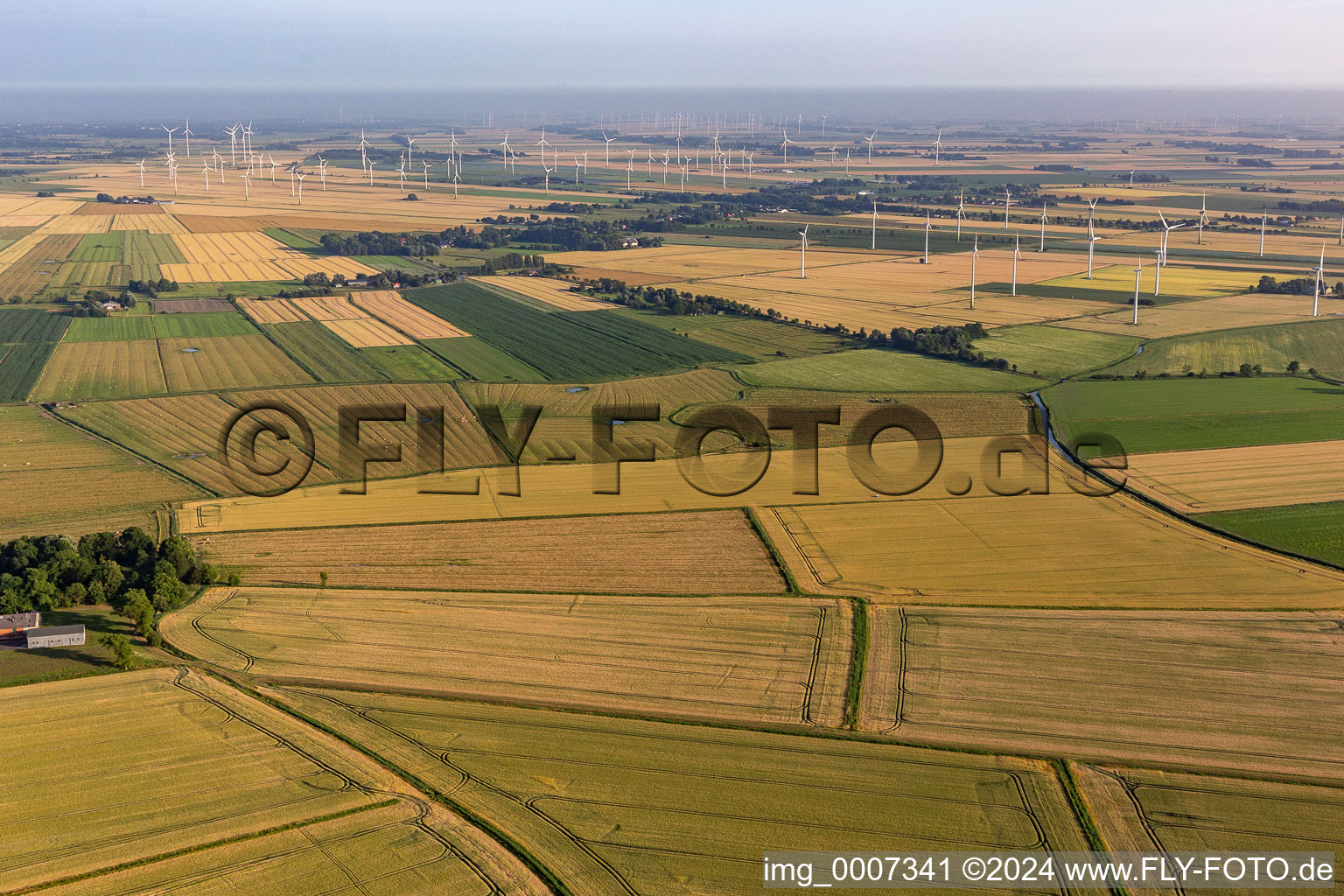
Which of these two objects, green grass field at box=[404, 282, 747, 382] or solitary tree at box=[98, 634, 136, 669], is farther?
green grass field at box=[404, 282, 747, 382]

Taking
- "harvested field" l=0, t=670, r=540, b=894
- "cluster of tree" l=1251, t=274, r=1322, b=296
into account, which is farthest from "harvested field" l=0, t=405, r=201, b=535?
"cluster of tree" l=1251, t=274, r=1322, b=296

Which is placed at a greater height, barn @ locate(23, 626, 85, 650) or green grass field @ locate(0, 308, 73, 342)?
green grass field @ locate(0, 308, 73, 342)

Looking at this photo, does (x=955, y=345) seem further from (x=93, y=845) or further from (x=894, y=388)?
(x=93, y=845)

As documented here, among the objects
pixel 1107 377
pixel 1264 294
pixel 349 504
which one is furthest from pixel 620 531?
pixel 1264 294

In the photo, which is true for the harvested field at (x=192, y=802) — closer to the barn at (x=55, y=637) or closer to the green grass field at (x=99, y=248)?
the barn at (x=55, y=637)

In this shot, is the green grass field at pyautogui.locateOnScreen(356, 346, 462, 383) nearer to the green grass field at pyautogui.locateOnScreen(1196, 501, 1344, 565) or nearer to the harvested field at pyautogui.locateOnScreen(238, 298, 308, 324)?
the harvested field at pyautogui.locateOnScreen(238, 298, 308, 324)

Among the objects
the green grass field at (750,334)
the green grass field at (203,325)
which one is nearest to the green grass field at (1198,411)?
the green grass field at (750,334)

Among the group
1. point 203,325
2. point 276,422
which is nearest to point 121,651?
point 276,422
